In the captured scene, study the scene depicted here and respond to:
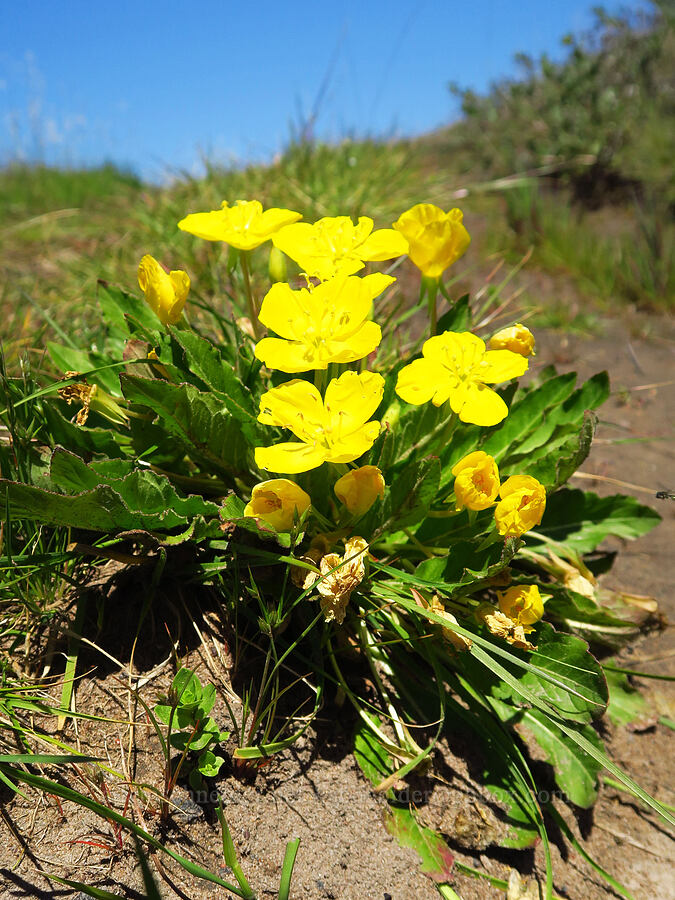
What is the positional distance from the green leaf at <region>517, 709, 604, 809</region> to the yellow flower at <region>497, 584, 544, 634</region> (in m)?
0.31

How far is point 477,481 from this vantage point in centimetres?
153

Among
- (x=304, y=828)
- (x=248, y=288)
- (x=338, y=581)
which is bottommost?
(x=304, y=828)

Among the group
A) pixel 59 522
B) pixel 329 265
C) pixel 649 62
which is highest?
pixel 649 62

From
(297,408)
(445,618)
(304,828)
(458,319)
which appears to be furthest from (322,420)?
(304,828)

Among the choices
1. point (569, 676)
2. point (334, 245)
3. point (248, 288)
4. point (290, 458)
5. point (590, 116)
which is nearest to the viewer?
point (290, 458)

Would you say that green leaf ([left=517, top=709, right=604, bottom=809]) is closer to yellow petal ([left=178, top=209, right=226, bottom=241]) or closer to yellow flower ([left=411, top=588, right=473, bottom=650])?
yellow flower ([left=411, top=588, right=473, bottom=650])

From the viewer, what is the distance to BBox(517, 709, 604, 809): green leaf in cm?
170

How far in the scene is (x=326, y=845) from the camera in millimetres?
1551

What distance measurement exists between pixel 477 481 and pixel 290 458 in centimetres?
44

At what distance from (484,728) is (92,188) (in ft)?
27.2

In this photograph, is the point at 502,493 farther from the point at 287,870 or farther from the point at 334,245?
the point at 287,870

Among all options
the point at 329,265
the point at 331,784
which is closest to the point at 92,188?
the point at 329,265

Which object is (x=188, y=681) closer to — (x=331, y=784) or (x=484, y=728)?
(x=331, y=784)

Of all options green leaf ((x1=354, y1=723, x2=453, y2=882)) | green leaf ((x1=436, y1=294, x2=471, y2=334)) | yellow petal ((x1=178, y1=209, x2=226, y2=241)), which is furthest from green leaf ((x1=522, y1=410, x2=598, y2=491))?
yellow petal ((x1=178, y1=209, x2=226, y2=241))
